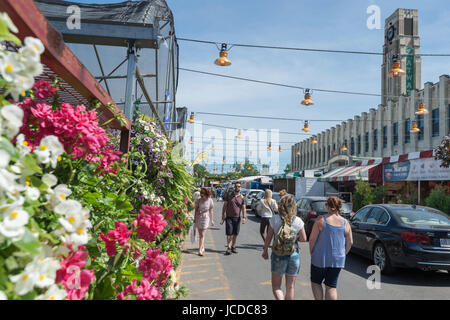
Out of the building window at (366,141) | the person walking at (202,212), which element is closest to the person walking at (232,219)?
the person walking at (202,212)

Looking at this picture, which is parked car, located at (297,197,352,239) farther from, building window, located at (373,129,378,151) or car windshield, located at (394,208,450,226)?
building window, located at (373,129,378,151)

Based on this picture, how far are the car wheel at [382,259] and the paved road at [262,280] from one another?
164 millimetres

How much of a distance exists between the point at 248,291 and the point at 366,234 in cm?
358

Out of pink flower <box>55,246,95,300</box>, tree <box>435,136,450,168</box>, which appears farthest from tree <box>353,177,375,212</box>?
pink flower <box>55,246,95,300</box>

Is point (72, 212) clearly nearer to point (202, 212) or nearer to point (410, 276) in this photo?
point (410, 276)

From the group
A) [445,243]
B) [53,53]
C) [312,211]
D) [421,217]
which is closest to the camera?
[53,53]

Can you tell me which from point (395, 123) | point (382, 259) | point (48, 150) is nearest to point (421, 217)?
point (382, 259)

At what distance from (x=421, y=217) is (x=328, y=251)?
13.0 ft

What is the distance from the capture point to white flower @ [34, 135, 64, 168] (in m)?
1.11

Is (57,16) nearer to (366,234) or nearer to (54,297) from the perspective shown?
(54,297)

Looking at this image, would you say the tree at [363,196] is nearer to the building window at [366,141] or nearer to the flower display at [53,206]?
the flower display at [53,206]

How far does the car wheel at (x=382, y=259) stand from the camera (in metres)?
6.74

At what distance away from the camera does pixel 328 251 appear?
4.33 metres

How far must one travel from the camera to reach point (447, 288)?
598 cm
